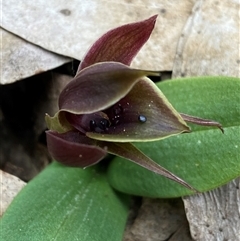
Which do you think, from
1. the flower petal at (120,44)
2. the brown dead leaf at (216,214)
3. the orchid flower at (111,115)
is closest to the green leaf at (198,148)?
the brown dead leaf at (216,214)

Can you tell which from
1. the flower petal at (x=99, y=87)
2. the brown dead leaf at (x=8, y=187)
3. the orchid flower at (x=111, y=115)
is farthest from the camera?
the brown dead leaf at (x=8, y=187)

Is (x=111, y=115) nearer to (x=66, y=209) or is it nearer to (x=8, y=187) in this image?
(x=66, y=209)

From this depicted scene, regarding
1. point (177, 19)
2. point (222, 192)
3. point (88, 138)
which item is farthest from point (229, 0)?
point (88, 138)

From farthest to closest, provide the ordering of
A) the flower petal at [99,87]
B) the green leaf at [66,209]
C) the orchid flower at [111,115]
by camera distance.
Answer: the green leaf at [66,209] < the orchid flower at [111,115] < the flower petal at [99,87]

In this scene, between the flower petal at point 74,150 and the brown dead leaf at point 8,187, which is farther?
the brown dead leaf at point 8,187

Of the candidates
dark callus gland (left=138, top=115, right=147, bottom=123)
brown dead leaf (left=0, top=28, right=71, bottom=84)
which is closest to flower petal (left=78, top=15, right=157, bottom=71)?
dark callus gland (left=138, top=115, right=147, bottom=123)

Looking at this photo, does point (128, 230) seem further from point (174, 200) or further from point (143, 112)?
point (143, 112)

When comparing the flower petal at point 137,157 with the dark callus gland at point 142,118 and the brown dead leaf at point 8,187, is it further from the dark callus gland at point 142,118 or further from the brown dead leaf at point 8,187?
the brown dead leaf at point 8,187
